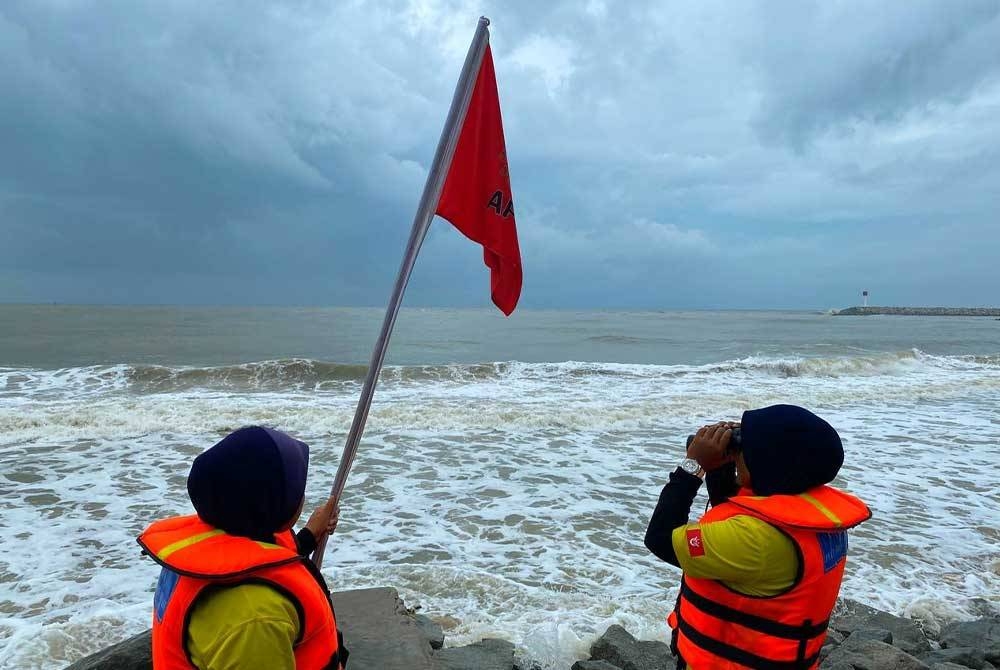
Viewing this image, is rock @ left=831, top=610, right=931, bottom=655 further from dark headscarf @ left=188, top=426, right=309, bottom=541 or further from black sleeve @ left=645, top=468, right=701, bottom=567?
dark headscarf @ left=188, top=426, right=309, bottom=541

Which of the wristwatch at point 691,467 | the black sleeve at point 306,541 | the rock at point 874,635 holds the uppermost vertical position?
the wristwatch at point 691,467

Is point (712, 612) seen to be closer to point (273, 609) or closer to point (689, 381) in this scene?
point (273, 609)

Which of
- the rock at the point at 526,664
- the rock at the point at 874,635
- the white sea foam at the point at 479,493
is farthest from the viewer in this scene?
the white sea foam at the point at 479,493

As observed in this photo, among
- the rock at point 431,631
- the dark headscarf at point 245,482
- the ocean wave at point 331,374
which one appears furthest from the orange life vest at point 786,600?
the ocean wave at point 331,374

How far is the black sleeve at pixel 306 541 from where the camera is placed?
243 centimetres

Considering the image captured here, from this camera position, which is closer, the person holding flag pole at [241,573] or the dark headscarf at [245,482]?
the person holding flag pole at [241,573]

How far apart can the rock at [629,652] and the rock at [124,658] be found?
269 centimetres

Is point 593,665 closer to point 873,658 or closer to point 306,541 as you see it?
point 873,658

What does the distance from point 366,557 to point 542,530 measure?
1877mm

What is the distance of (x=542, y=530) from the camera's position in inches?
269

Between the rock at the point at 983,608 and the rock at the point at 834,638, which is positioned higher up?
the rock at the point at 834,638

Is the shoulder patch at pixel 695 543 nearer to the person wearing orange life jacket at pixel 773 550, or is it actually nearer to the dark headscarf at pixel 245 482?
the person wearing orange life jacket at pixel 773 550

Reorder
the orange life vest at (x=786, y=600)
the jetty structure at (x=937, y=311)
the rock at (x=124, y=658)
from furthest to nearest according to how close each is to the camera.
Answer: the jetty structure at (x=937, y=311), the rock at (x=124, y=658), the orange life vest at (x=786, y=600)

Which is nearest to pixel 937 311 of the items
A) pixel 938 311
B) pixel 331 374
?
pixel 938 311
